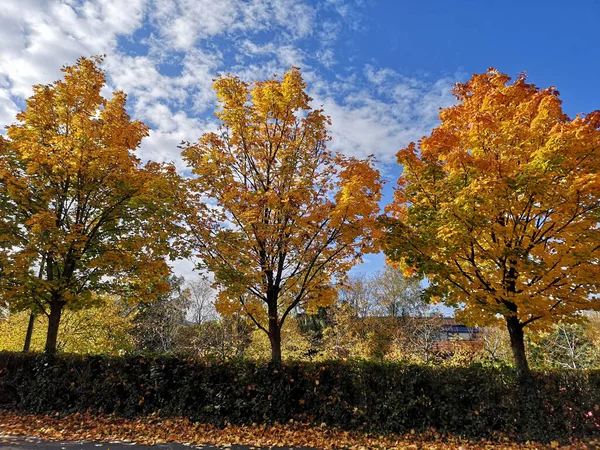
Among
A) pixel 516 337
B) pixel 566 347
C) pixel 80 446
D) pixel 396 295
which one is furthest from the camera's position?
pixel 396 295

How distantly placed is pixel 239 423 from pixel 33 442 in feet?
12.6

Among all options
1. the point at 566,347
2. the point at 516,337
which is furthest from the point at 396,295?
the point at 516,337

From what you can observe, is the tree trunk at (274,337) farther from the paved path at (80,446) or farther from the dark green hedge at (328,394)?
the paved path at (80,446)

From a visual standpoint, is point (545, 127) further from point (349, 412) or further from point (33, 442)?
point (33, 442)

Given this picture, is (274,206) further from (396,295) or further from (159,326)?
(396,295)

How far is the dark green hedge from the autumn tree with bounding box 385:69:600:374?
89 cm

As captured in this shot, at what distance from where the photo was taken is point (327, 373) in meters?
8.02

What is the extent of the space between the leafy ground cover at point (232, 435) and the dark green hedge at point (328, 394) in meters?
0.23

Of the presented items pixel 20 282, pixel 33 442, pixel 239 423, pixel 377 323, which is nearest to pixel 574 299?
pixel 239 423

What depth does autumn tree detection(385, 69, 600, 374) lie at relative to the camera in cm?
712

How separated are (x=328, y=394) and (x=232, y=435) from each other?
219 cm

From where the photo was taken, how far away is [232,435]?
7.26 meters

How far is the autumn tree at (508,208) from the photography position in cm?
712

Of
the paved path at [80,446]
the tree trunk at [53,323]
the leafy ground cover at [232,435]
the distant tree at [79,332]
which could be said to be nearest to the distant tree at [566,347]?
the leafy ground cover at [232,435]
